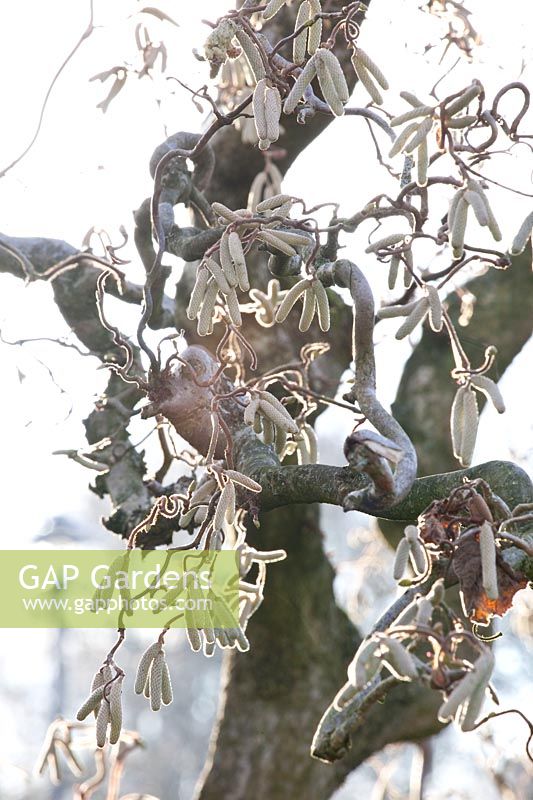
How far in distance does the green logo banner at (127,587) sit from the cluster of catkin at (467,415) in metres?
0.40

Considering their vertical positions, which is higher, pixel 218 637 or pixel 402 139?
pixel 402 139

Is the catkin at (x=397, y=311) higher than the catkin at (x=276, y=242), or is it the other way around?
the catkin at (x=276, y=242)

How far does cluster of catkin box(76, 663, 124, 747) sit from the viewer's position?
1520mm

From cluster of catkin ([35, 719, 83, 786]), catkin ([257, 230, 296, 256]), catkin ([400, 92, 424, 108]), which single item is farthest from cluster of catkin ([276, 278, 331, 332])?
cluster of catkin ([35, 719, 83, 786])

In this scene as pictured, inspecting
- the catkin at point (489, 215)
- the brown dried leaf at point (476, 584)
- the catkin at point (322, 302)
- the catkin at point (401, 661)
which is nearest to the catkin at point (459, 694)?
the catkin at point (401, 661)

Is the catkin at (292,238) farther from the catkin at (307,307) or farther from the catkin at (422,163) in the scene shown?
the catkin at (422,163)

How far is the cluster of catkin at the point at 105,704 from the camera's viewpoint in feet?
4.99

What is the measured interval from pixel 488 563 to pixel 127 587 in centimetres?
67

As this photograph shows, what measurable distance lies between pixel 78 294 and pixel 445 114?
62.6 inches

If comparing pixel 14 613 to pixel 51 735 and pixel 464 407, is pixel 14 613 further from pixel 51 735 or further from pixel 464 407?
pixel 464 407

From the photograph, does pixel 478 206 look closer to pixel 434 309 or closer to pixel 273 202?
pixel 434 309

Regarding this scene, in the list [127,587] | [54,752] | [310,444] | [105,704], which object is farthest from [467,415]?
[54,752]

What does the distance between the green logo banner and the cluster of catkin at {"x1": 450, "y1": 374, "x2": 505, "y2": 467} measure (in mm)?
398

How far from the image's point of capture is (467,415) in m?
1.58
